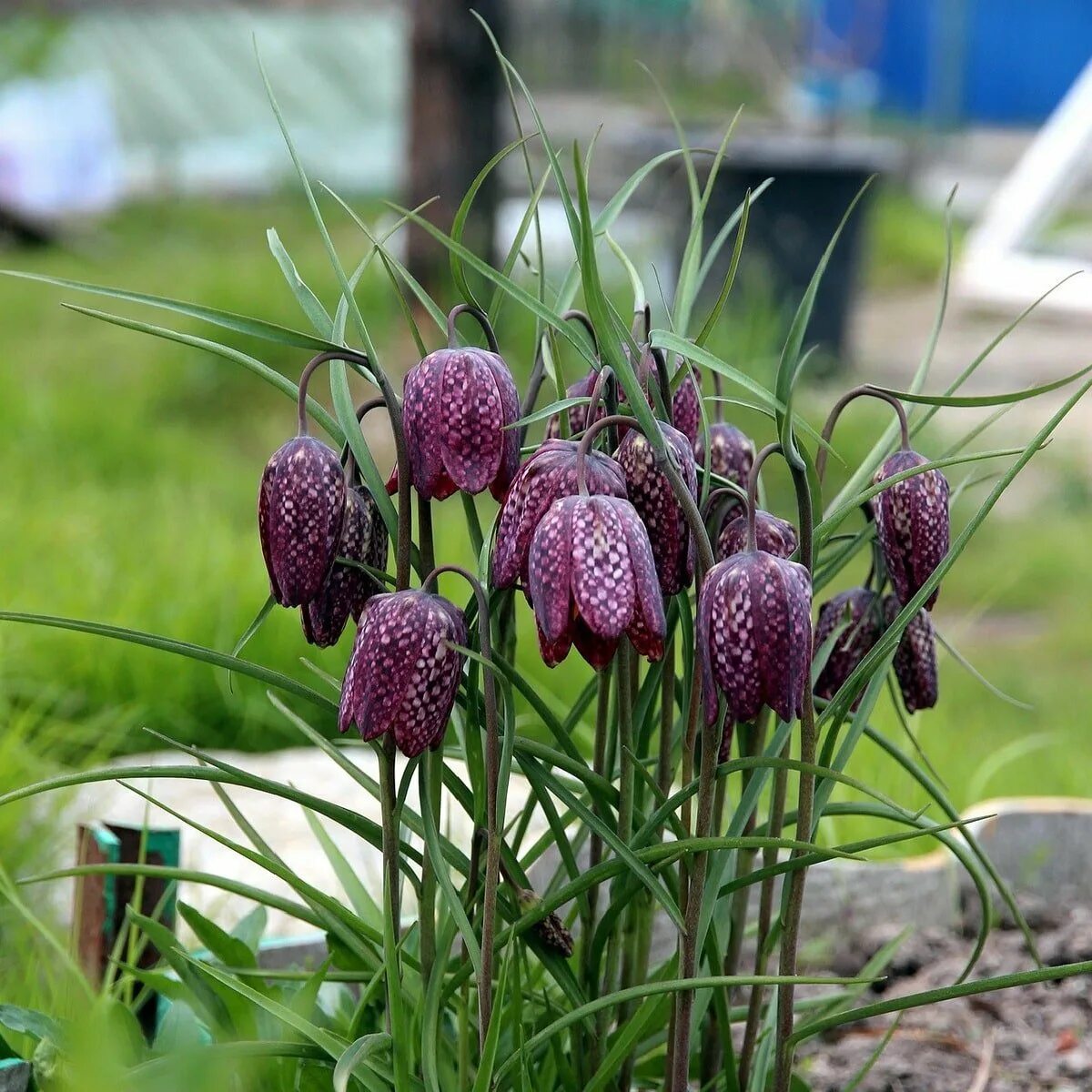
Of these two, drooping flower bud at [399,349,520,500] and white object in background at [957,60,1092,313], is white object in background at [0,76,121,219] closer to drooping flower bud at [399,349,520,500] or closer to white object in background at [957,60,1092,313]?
white object in background at [957,60,1092,313]

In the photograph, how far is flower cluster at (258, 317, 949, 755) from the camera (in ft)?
2.25

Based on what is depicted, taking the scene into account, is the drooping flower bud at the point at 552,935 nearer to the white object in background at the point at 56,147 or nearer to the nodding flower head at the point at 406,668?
the nodding flower head at the point at 406,668

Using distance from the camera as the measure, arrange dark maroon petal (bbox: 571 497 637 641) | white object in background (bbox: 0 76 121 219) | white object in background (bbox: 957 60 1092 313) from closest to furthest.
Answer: dark maroon petal (bbox: 571 497 637 641) < white object in background (bbox: 957 60 1092 313) < white object in background (bbox: 0 76 121 219)

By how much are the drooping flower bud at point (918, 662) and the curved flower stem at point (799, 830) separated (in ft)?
0.32

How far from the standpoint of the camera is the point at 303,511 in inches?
29.2

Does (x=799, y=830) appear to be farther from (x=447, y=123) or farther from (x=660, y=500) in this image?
(x=447, y=123)

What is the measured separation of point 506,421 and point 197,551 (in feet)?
5.05

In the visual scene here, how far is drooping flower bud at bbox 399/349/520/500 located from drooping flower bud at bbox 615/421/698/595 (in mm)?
60

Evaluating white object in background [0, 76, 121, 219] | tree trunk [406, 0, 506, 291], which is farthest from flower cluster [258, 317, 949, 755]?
white object in background [0, 76, 121, 219]

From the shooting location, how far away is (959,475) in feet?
10.4

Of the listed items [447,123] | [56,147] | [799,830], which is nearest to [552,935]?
[799,830]

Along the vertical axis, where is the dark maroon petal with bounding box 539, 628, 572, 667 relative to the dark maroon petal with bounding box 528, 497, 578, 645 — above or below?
below

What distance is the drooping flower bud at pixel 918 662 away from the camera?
885 millimetres

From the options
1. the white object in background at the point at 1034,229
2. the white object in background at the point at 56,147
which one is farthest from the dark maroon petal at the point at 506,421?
the white object in background at the point at 56,147
